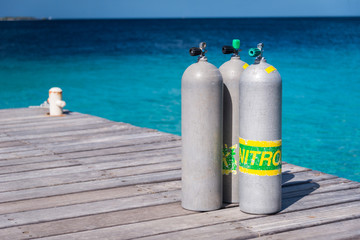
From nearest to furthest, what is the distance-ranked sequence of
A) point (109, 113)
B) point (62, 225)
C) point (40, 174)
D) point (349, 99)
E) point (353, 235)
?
point (353, 235)
point (62, 225)
point (40, 174)
point (109, 113)
point (349, 99)

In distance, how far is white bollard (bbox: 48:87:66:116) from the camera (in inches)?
285

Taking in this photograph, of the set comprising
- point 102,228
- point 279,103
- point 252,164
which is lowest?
point 102,228

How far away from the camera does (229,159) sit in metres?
3.45

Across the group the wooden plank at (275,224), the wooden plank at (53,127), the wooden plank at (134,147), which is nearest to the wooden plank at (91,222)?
the wooden plank at (275,224)

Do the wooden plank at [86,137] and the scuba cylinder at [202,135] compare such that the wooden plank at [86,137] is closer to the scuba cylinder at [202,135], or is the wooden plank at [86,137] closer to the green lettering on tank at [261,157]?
the scuba cylinder at [202,135]

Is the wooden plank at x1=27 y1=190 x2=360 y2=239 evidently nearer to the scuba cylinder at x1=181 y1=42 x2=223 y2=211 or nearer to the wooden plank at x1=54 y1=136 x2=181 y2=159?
the scuba cylinder at x1=181 y1=42 x2=223 y2=211

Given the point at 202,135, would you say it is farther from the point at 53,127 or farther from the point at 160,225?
the point at 53,127

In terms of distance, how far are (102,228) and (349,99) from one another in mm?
13671

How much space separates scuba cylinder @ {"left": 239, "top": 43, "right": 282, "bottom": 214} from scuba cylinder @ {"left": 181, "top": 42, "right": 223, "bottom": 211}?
0.16 metres

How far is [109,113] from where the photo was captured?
14445 mm

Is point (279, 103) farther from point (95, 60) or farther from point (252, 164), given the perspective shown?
point (95, 60)

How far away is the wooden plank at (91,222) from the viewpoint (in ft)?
9.85

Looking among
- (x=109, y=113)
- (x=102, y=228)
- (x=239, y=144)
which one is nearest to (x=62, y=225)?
(x=102, y=228)

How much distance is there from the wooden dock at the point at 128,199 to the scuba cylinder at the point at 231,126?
6.1 inches
